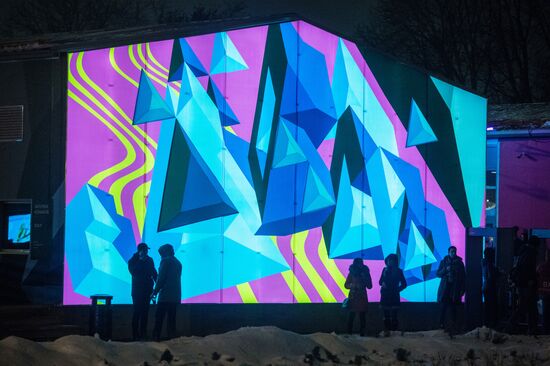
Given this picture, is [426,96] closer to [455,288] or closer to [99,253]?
[455,288]

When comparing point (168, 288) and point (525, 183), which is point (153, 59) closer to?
point (168, 288)

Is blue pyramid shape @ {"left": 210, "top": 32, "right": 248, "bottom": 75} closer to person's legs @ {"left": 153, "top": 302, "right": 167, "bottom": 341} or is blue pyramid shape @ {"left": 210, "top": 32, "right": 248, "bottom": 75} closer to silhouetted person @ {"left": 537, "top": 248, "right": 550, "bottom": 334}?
person's legs @ {"left": 153, "top": 302, "right": 167, "bottom": 341}

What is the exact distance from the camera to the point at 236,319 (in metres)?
16.2

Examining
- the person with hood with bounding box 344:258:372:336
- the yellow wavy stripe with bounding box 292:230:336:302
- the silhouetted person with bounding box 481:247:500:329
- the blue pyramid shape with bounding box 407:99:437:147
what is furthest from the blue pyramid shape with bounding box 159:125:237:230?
the silhouetted person with bounding box 481:247:500:329

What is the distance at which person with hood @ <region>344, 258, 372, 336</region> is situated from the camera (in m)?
15.8

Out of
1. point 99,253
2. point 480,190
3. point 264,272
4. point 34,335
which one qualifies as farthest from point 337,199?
point 34,335

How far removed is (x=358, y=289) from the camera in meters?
15.9

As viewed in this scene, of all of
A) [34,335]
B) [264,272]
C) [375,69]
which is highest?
[375,69]

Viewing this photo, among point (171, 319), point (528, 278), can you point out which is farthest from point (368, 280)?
point (171, 319)

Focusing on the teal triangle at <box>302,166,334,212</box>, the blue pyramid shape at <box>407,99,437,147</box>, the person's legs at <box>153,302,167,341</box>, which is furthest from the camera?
the blue pyramid shape at <box>407,99,437,147</box>

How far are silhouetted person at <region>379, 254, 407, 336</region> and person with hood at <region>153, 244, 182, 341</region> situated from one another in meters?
3.65

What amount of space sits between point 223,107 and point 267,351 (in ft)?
17.9

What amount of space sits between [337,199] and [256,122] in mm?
2138

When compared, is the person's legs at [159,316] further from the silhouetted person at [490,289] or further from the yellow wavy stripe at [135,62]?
the silhouetted person at [490,289]
